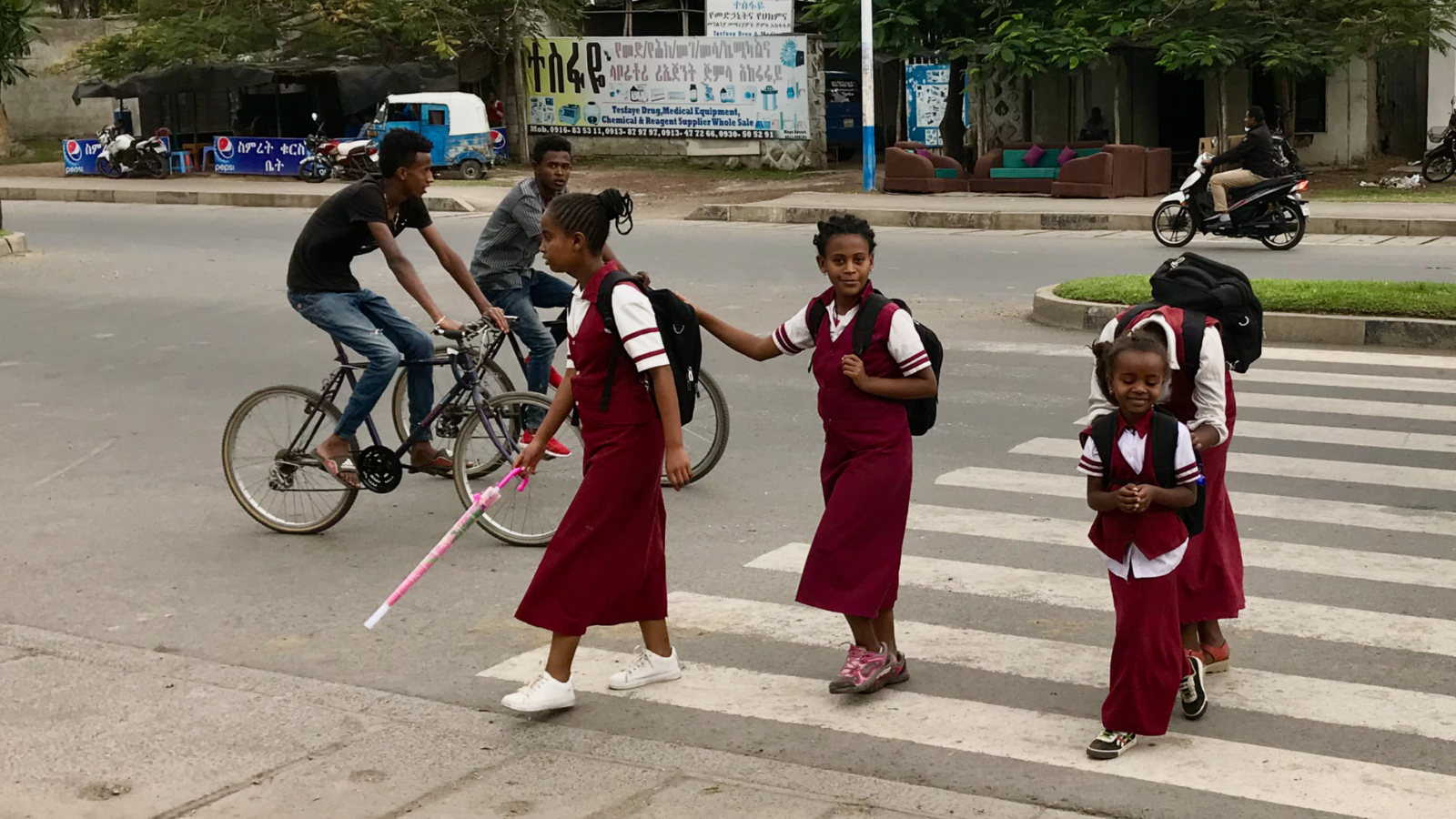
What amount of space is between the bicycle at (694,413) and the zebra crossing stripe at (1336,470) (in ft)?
5.18

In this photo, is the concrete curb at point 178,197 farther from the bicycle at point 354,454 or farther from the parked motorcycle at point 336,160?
the bicycle at point 354,454

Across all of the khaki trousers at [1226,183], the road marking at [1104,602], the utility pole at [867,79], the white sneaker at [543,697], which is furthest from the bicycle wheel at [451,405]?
the utility pole at [867,79]

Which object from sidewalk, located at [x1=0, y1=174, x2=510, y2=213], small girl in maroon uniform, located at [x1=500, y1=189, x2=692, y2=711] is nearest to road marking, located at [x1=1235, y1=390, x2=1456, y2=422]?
small girl in maroon uniform, located at [x1=500, y1=189, x2=692, y2=711]

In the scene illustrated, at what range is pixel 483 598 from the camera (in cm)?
623

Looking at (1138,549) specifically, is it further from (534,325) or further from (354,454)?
(534,325)

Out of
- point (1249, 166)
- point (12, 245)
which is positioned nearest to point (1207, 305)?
point (1249, 166)

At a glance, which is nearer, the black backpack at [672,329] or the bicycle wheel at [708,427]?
the black backpack at [672,329]

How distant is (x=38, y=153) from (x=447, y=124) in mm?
14538

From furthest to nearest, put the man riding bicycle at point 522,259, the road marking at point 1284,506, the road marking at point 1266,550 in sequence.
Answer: the man riding bicycle at point 522,259
the road marking at point 1284,506
the road marking at point 1266,550

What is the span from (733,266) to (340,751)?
1270 cm

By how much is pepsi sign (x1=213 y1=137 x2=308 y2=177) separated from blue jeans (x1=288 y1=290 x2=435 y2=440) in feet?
86.1

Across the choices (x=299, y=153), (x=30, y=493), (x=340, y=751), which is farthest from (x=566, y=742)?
(x=299, y=153)

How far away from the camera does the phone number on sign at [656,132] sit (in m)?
32.3

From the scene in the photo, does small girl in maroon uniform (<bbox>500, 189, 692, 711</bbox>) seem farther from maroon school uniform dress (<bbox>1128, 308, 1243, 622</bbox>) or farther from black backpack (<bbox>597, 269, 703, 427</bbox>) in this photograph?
maroon school uniform dress (<bbox>1128, 308, 1243, 622</bbox>)
